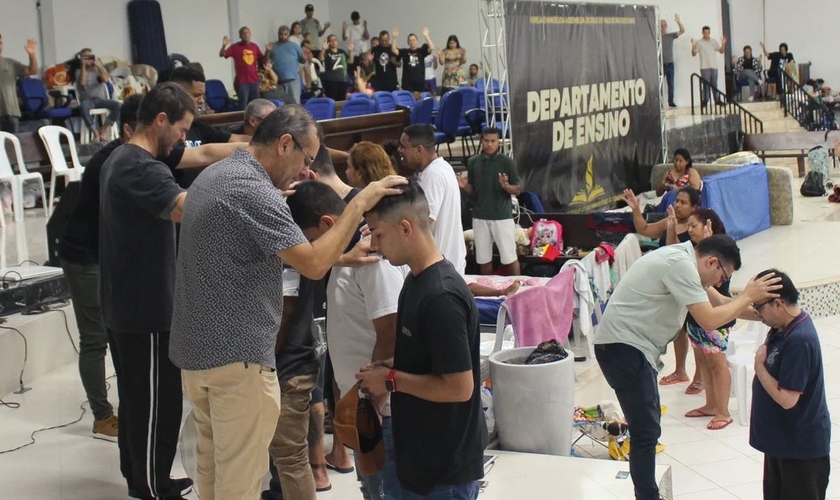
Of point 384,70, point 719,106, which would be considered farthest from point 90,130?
point 719,106

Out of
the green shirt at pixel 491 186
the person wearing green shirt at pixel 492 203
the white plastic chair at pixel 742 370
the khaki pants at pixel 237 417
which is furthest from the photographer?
Answer: the green shirt at pixel 491 186

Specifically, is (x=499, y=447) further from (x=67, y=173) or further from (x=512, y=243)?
(x=67, y=173)

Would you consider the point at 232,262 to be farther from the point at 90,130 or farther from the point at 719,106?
the point at 719,106

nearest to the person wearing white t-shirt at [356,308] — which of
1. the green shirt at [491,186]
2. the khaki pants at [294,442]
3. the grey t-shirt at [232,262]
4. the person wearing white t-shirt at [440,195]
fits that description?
the khaki pants at [294,442]

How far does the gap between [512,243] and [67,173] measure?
17.1ft

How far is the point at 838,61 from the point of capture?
27516 millimetres

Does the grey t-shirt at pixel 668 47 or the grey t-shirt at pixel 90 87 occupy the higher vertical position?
the grey t-shirt at pixel 668 47

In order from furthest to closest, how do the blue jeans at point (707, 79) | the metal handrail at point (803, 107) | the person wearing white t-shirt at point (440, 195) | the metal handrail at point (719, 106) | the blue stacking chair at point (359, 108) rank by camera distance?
the metal handrail at point (803, 107), the blue jeans at point (707, 79), the metal handrail at point (719, 106), the blue stacking chair at point (359, 108), the person wearing white t-shirt at point (440, 195)

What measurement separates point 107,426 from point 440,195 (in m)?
2.40

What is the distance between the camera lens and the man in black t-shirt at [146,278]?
3.73m

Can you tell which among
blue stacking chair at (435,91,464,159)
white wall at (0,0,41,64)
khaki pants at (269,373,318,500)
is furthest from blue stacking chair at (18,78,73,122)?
khaki pants at (269,373,318,500)

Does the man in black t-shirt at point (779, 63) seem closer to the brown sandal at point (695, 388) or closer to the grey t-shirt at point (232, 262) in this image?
the brown sandal at point (695, 388)

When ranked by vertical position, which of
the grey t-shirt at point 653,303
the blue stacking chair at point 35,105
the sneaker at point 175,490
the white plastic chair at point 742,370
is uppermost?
the blue stacking chair at point 35,105

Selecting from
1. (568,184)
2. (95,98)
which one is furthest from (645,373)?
(95,98)
